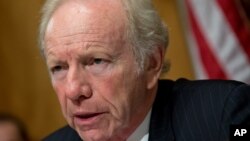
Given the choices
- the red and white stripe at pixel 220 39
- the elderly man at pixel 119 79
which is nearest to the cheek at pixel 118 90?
the elderly man at pixel 119 79

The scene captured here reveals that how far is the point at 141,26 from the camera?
1550mm

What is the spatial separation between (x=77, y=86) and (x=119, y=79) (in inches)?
4.6

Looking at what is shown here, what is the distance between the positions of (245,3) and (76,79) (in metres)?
1.15

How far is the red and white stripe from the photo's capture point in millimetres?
2307

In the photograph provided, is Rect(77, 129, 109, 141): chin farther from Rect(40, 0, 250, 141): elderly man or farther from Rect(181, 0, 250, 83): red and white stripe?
Rect(181, 0, 250, 83): red and white stripe

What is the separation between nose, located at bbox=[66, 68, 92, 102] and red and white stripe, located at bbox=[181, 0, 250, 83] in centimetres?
93

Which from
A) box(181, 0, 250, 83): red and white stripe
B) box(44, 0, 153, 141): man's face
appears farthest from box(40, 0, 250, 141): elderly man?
box(181, 0, 250, 83): red and white stripe

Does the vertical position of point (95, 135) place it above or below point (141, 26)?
below

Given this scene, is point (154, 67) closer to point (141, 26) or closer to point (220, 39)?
point (141, 26)

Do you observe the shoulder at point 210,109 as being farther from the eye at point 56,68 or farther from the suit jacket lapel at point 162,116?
the eye at point 56,68

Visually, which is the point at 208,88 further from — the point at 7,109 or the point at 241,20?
the point at 7,109

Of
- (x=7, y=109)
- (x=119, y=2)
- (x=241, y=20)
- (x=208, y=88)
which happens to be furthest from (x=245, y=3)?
(x=7, y=109)

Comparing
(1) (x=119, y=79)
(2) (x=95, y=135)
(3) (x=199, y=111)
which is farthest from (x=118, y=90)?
(3) (x=199, y=111)

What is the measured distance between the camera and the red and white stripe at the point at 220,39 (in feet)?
7.57
